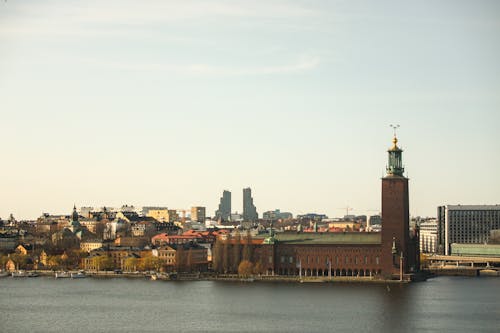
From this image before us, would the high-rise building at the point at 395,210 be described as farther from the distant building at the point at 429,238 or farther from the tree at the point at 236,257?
the distant building at the point at 429,238

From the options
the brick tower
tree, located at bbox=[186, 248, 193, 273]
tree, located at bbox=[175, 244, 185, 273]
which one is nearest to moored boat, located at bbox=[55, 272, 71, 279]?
tree, located at bbox=[175, 244, 185, 273]

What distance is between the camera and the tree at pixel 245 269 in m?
87.1

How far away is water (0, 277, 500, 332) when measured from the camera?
54719mm

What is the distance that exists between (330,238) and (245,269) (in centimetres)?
695

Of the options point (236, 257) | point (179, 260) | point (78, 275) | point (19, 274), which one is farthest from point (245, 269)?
point (19, 274)

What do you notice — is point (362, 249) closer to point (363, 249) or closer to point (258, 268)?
point (363, 249)

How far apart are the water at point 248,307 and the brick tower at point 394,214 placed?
11.2 feet

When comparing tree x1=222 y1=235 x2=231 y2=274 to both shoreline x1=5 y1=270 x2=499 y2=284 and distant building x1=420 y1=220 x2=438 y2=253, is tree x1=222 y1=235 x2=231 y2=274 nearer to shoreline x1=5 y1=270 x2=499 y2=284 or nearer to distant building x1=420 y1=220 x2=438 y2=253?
shoreline x1=5 y1=270 x2=499 y2=284

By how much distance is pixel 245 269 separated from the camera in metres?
87.2

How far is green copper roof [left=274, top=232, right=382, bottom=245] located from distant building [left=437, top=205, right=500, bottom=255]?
150ft

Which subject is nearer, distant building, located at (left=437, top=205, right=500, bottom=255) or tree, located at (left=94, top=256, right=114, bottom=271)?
tree, located at (left=94, top=256, right=114, bottom=271)

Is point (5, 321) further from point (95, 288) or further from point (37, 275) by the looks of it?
point (37, 275)

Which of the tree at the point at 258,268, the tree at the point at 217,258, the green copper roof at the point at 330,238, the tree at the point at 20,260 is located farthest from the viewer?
the tree at the point at 20,260

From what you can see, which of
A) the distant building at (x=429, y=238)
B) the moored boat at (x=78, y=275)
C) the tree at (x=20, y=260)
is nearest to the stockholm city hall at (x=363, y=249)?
the moored boat at (x=78, y=275)
